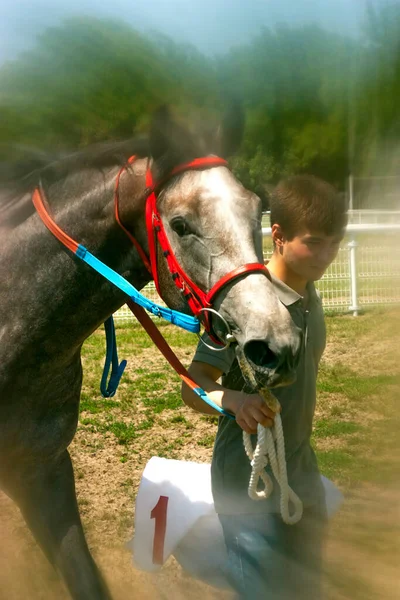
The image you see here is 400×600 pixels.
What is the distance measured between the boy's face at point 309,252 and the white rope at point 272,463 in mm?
529

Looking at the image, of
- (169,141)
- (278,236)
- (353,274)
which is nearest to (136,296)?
(169,141)

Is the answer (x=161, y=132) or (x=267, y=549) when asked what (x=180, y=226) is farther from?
(x=267, y=549)

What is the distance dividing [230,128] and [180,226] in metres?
0.37

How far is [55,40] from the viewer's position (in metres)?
2.38

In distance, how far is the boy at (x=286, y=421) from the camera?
221 cm

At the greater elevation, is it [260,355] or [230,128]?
[230,128]

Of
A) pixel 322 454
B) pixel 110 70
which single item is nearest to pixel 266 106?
pixel 110 70

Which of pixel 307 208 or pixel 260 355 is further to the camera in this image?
pixel 307 208

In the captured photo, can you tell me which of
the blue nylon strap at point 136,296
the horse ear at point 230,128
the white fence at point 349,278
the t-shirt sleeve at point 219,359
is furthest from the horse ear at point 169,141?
the white fence at point 349,278

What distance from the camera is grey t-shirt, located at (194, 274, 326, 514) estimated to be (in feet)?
7.34

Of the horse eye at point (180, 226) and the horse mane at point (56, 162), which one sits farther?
the horse mane at point (56, 162)

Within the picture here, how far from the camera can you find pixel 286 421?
2.27 metres

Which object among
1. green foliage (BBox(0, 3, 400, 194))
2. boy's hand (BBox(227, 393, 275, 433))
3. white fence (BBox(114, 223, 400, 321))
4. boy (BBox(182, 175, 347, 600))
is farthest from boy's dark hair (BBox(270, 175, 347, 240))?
white fence (BBox(114, 223, 400, 321))

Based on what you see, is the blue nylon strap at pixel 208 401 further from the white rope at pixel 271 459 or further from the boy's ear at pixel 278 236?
the boy's ear at pixel 278 236
